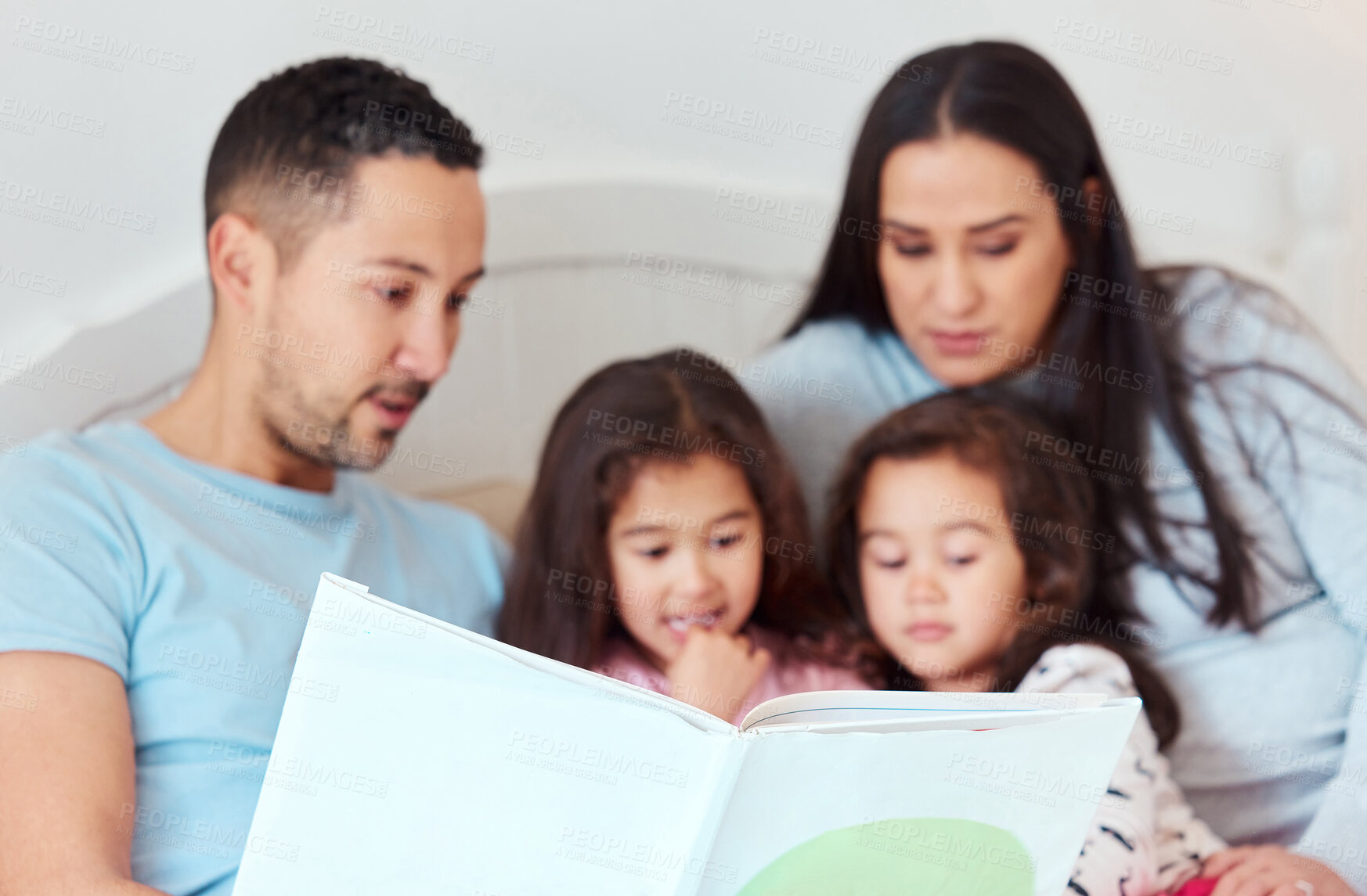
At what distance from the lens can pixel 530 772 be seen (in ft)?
2.52

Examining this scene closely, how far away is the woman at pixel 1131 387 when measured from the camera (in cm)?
137

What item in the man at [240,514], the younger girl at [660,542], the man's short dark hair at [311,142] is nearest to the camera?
the man at [240,514]

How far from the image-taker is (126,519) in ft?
3.65

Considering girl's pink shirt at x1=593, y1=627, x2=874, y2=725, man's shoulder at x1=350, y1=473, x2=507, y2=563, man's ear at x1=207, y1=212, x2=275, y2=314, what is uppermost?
man's ear at x1=207, y1=212, x2=275, y2=314

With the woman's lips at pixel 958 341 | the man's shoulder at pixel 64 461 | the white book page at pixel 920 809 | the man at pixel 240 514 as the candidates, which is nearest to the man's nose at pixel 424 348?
the man at pixel 240 514

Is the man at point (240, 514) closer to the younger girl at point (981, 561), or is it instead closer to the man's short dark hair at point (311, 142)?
the man's short dark hair at point (311, 142)

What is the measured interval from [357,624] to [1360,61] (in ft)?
5.46

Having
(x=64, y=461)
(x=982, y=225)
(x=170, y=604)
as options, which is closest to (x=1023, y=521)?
(x=982, y=225)

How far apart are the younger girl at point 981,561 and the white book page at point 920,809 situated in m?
0.42

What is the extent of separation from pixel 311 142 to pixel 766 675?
792 millimetres

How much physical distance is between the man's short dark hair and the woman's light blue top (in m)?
0.54

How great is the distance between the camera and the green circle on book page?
82 centimetres

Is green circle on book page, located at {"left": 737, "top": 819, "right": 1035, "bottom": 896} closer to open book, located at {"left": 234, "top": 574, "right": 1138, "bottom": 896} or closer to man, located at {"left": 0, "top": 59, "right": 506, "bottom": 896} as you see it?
open book, located at {"left": 234, "top": 574, "right": 1138, "bottom": 896}

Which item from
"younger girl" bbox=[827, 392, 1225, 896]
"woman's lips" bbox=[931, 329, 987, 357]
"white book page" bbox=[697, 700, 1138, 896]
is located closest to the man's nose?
"younger girl" bbox=[827, 392, 1225, 896]
